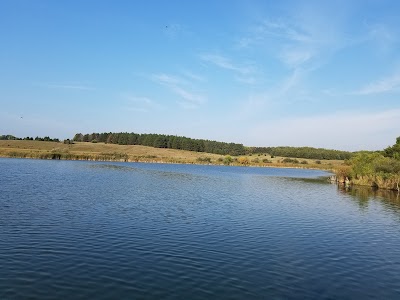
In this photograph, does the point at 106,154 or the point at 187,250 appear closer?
the point at 187,250

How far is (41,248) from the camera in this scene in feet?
65.2

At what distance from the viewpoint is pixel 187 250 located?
2088 centimetres

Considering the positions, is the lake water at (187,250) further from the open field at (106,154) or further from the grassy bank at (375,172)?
the open field at (106,154)

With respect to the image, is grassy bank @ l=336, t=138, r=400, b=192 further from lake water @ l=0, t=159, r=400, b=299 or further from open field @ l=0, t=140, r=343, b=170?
open field @ l=0, t=140, r=343, b=170

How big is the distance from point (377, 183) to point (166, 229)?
55130mm

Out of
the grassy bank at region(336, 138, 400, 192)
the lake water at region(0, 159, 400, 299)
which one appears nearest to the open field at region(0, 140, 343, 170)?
the grassy bank at region(336, 138, 400, 192)

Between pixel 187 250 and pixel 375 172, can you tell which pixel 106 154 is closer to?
pixel 375 172

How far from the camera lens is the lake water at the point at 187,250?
15188 millimetres

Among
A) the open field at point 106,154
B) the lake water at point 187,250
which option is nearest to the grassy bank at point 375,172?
the lake water at point 187,250

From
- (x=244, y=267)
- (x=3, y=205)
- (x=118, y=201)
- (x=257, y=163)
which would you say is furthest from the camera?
(x=257, y=163)

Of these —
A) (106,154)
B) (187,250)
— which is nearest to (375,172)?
(187,250)

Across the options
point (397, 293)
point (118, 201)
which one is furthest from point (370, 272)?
point (118, 201)

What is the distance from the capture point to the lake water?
15.2 meters

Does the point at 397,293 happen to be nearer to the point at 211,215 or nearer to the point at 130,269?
the point at 130,269
